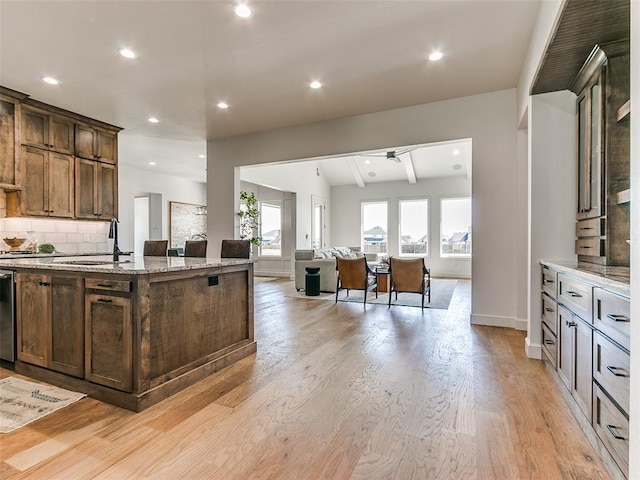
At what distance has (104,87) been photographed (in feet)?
13.6

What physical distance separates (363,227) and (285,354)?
844cm

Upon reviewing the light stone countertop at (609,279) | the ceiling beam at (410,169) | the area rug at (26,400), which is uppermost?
the ceiling beam at (410,169)

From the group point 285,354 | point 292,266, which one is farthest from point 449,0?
point 292,266

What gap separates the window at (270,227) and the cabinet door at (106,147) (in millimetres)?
5037

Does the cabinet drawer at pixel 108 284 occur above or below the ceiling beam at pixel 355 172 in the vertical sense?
below

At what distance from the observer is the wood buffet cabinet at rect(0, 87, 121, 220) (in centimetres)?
431

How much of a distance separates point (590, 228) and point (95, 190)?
20.3ft

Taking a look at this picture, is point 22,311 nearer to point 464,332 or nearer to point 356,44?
point 356,44

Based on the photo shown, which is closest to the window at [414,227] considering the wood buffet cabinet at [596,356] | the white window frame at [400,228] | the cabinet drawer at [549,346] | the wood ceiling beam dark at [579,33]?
the white window frame at [400,228]

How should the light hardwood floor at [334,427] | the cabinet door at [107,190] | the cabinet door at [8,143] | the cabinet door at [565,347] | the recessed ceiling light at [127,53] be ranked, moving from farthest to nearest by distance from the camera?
1. the cabinet door at [107,190]
2. the cabinet door at [8,143]
3. the recessed ceiling light at [127,53]
4. the cabinet door at [565,347]
5. the light hardwood floor at [334,427]

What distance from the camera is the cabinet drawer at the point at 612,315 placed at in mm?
1475

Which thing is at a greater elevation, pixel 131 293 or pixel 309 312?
pixel 131 293

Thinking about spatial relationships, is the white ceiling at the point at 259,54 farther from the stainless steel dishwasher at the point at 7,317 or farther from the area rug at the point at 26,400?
the area rug at the point at 26,400

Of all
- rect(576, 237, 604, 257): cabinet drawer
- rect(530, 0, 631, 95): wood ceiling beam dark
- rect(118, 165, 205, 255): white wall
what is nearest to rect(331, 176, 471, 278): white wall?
rect(118, 165, 205, 255): white wall
